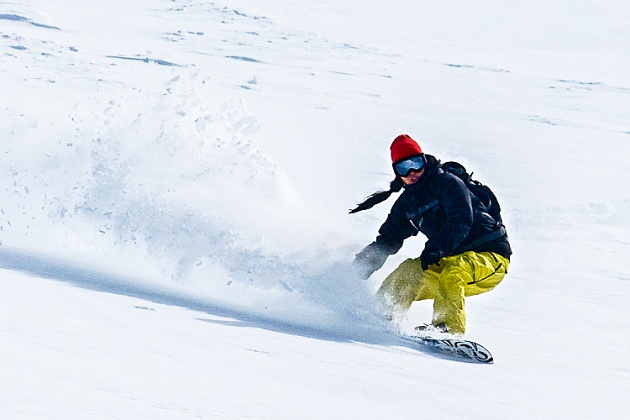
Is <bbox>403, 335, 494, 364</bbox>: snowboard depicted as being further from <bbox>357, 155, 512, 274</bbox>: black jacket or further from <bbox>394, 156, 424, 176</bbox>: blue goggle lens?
<bbox>394, 156, 424, 176</bbox>: blue goggle lens

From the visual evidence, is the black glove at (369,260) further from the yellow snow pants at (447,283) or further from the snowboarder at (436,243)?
the yellow snow pants at (447,283)

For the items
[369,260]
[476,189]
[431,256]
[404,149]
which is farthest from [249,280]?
[476,189]

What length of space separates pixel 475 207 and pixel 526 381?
1278 mm

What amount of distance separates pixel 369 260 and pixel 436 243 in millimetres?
564

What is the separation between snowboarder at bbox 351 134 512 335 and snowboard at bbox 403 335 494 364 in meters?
0.13

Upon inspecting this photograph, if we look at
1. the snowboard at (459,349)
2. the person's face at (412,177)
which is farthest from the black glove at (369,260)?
the snowboard at (459,349)

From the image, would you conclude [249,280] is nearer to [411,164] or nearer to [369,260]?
[369,260]

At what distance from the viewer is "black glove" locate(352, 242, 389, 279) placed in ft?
18.0

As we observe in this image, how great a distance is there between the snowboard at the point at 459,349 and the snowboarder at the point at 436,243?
0.13m

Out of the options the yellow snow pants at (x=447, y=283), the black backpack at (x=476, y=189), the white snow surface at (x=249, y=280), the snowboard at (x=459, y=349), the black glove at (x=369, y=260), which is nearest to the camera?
the white snow surface at (x=249, y=280)

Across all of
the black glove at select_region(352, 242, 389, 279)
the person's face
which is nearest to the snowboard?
the black glove at select_region(352, 242, 389, 279)

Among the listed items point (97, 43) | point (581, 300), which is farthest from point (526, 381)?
point (97, 43)

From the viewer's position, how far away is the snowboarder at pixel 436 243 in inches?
197

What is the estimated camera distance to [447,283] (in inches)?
197
